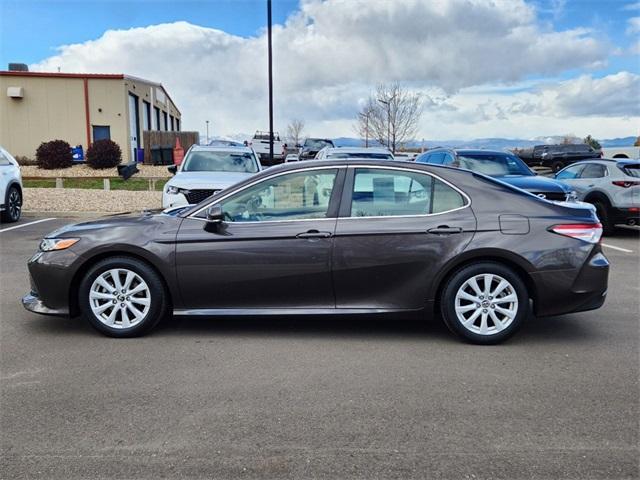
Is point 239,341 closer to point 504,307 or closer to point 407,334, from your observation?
point 407,334

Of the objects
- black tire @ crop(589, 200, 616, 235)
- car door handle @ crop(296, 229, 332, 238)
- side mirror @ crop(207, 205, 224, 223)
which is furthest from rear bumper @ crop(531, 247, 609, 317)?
black tire @ crop(589, 200, 616, 235)

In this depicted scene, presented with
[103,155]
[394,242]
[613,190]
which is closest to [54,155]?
[103,155]

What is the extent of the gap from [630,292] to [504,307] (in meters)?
2.99

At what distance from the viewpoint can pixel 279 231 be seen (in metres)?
4.89

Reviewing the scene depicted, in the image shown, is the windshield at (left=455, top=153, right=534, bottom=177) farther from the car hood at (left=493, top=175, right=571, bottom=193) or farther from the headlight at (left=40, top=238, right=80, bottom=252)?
the headlight at (left=40, top=238, right=80, bottom=252)

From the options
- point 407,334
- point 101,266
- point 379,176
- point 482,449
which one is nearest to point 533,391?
point 482,449

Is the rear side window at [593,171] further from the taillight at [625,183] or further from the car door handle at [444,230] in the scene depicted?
the car door handle at [444,230]

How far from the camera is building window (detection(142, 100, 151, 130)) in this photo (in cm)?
3684

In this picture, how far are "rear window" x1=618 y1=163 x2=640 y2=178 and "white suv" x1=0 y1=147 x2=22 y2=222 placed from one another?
12.1 m

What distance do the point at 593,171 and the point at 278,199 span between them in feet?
29.9

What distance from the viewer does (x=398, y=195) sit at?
5004 millimetres

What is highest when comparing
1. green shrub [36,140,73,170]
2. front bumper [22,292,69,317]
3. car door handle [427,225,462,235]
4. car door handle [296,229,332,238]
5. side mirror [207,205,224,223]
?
green shrub [36,140,73,170]

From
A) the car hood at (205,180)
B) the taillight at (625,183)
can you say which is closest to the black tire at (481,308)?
the car hood at (205,180)

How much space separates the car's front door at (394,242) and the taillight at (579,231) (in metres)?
0.74
